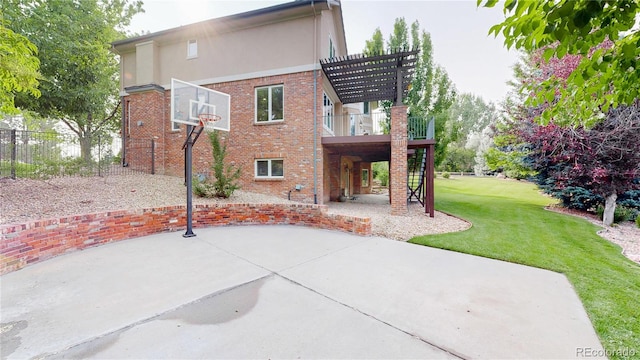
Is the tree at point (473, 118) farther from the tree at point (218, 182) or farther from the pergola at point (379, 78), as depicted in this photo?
the tree at point (218, 182)

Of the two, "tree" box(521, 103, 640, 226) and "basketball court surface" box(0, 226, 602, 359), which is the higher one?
"tree" box(521, 103, 640, 226)

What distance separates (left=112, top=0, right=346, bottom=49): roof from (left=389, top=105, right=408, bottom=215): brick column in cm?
497

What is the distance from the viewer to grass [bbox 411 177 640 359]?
9.37 feet

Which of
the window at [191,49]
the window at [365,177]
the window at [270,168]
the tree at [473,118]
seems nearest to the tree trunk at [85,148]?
the window at [191,49]

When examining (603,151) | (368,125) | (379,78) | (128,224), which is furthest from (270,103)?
(603,151)

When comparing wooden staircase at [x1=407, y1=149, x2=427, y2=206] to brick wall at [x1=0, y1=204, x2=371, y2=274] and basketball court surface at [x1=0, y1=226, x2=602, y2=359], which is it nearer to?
brick wall at [x1=0, y1=204, x2=371, y2=274]

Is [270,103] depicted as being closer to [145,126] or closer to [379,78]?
[379,78]

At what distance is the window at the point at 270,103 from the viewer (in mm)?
10898

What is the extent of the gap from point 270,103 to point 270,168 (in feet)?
8.93

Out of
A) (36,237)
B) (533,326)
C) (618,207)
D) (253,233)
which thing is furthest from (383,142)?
(618,207)

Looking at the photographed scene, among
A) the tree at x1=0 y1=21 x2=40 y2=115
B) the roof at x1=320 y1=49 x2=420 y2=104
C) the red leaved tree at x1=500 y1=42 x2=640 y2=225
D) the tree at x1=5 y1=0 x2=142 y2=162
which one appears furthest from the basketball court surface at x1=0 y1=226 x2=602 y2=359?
the tree at x1=5 y1=0 x2=142 y2=162

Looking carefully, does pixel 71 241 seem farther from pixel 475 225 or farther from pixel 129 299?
pixel 475 225

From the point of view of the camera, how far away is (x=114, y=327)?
103 inches

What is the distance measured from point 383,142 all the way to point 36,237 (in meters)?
9.39
